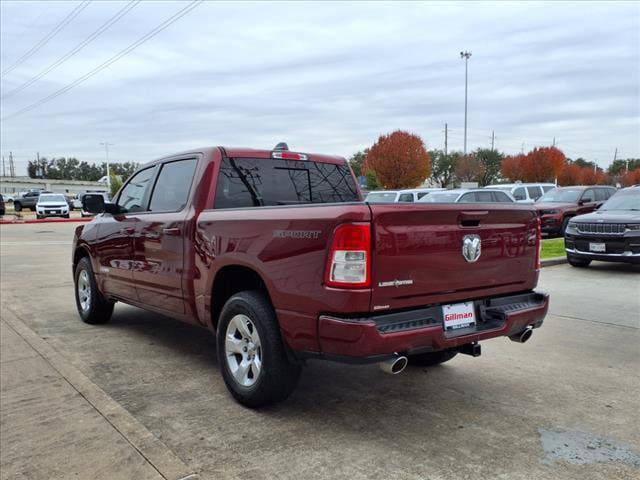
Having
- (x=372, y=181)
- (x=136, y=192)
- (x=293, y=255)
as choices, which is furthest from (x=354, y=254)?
(x=372, y=181)

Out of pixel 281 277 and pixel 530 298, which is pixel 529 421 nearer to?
pixel 530 298

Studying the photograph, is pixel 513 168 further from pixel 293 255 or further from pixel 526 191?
pixel 293 255

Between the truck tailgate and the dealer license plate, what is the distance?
0.16 ft

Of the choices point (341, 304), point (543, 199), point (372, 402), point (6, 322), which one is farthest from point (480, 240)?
point (543, 199)

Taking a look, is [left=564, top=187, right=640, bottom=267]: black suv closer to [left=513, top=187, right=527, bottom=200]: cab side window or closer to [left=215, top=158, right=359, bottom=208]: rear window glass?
[left=215, top=158, right=359, bottom=208]: rear window glass

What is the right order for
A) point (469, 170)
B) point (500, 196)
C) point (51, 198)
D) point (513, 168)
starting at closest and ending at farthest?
1. point (500, 196)
2. point (51, 198)
3. point (469, 170)
4. point (513, 168)

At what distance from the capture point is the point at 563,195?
723 inches

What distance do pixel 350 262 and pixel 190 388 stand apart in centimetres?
199

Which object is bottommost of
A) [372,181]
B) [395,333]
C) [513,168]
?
[395,333]

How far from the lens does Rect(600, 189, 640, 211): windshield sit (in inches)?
448

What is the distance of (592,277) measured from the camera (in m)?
10.1

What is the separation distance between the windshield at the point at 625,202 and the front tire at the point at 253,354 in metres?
9.90

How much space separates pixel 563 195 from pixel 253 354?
16768 mm

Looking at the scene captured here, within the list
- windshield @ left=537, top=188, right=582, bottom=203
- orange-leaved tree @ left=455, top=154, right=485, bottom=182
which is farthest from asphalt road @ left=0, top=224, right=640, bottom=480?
orange-leaved tree @ left=455, top=154, right=485, bottom=182
